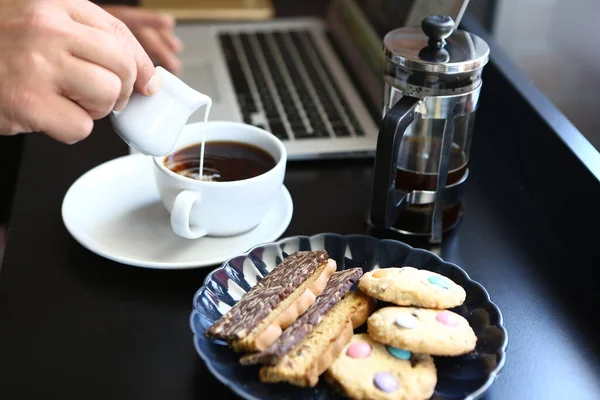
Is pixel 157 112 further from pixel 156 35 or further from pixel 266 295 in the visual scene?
pixel 156 35

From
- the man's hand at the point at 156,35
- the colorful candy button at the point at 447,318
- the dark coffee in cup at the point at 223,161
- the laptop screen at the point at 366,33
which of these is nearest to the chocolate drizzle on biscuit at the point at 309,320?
the colorful candy button at the point at 447,318

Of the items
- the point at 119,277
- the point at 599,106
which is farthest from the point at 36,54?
the point at 599,106

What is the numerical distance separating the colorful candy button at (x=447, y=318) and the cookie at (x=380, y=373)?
4cm

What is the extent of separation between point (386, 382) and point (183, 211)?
34 centimetres

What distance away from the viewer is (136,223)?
0.96m

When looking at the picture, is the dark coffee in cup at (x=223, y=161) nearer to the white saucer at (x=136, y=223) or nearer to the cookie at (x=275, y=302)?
the white saucer at (x=136, y=223)

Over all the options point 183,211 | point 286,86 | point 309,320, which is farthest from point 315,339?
point 286,86

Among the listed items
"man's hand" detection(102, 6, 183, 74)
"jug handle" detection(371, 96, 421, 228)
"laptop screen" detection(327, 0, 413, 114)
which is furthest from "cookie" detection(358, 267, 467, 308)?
"man's hand" detection(102, 6, 183, 74)

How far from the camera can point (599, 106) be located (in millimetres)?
1491

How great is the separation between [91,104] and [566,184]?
24.2 inches

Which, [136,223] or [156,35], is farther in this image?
[156,35]

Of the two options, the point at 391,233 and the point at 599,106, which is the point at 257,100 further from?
the point at 599,106

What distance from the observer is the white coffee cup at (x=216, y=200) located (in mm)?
864

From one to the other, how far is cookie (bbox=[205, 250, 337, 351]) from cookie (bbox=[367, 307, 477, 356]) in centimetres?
8
